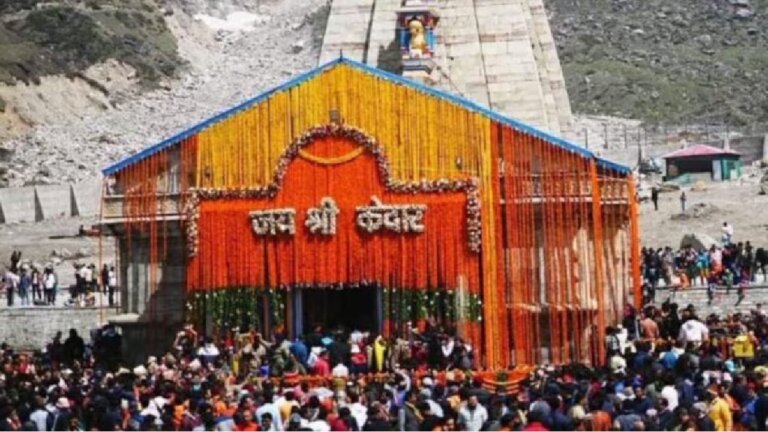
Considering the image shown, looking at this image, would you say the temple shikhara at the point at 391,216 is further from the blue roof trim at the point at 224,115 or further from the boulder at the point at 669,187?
the boulder at the point at 669,187

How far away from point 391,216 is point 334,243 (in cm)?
123

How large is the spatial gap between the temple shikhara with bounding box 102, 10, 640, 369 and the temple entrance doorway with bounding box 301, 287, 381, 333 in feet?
0.23

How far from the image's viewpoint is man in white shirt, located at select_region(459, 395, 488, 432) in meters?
21.4

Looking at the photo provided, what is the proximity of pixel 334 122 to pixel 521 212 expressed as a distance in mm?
4075

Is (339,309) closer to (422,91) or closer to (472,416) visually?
(422,91)

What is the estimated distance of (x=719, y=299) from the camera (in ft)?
129

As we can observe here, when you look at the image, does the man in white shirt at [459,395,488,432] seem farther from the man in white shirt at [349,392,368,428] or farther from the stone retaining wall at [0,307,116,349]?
the stone retaining wall at [0,307,116,349]

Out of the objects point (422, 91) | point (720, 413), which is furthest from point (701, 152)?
point (720, 413)

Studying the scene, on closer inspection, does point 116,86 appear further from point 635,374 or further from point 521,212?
point 635,374

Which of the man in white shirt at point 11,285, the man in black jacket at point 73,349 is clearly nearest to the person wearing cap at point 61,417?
the man in black jacket at point 73,349

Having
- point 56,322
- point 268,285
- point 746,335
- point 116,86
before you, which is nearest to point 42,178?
point 116,86

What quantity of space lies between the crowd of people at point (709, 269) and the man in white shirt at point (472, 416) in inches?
704

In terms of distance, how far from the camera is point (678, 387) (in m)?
22.9

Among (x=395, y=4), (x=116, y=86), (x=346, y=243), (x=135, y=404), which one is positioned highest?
(x=116, y=86)
